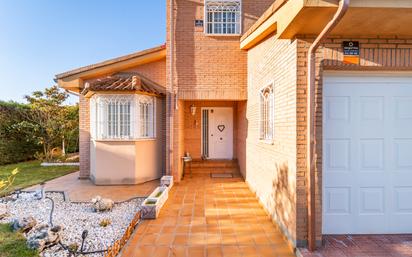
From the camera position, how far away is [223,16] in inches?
356

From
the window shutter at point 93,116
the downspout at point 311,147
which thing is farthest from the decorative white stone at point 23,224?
the downspout at point 311,147

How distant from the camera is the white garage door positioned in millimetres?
4258

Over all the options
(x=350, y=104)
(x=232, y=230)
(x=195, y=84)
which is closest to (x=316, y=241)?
(x=232, y=230)

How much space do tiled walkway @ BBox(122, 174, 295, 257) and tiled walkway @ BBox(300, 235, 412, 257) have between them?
70cm

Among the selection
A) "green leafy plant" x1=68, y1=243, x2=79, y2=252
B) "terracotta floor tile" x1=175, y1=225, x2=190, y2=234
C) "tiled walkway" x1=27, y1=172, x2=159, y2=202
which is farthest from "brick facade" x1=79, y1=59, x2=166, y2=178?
"green leafy plant" x1=68, y1=243, x2=79, y2=252

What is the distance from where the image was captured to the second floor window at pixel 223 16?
898 cm

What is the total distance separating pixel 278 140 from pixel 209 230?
2516 mm

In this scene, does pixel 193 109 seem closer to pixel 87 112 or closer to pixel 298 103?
pixel 87 112

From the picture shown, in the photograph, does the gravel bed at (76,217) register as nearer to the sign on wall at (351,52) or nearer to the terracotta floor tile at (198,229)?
the terracotta floor tile at (198,229)

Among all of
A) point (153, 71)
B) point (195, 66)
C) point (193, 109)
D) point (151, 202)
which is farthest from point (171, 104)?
point (151, 202)

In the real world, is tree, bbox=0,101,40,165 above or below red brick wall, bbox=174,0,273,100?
below

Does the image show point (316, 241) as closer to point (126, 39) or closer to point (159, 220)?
point (159, 220)

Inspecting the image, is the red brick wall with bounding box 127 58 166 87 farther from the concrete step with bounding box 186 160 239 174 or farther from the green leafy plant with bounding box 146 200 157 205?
the green leafy plant with bounding box 146 200 157 205

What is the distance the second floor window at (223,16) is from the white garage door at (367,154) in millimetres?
5908
